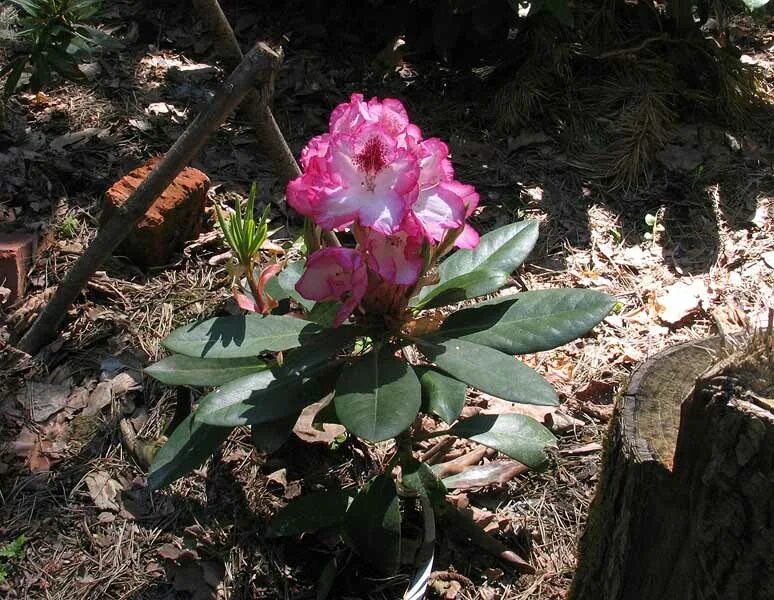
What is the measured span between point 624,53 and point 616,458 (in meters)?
2.66

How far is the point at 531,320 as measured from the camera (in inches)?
69.8

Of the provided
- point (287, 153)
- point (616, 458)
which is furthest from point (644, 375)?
point (287, 153)

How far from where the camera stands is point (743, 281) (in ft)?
9.82

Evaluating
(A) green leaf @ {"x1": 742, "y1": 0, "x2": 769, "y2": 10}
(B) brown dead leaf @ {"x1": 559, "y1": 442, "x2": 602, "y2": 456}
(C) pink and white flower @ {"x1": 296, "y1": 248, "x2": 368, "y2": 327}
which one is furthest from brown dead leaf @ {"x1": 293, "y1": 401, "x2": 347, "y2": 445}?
(A) green leaf @ {"x1": 742, "y1": 0, "x2": 769, "y2": 10}

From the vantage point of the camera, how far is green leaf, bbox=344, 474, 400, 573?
6.05ft

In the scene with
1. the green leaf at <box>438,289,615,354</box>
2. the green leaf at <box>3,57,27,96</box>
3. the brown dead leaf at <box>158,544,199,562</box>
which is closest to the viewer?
the green leaf at <box>438,289,615,354</box>

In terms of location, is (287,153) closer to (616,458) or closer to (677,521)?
(616,458)

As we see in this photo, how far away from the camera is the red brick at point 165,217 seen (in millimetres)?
2820

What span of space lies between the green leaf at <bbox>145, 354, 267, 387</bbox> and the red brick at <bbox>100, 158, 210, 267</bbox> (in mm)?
1079

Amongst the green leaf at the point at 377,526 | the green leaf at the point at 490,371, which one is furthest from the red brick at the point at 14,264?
the green leaf at the point at 490,371

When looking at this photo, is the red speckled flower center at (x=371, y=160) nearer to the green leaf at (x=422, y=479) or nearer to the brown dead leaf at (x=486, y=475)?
the green leaf at (x=422, y=479)

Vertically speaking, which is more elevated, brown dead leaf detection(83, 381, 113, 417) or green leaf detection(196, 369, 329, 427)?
green leaf detection(196, 369, 329, 427)

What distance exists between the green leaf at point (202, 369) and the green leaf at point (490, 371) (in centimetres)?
41

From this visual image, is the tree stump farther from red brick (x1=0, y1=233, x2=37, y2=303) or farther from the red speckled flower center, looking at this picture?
red brick (x1=0, y1=233, x2=37, y2=303)
